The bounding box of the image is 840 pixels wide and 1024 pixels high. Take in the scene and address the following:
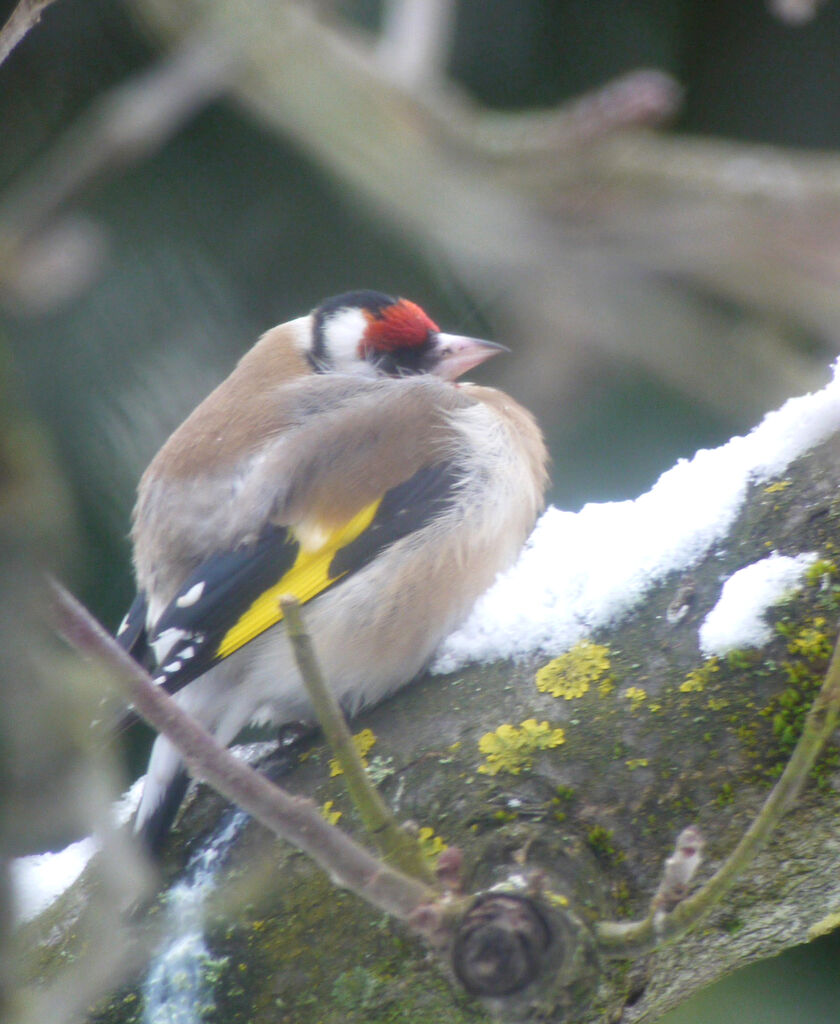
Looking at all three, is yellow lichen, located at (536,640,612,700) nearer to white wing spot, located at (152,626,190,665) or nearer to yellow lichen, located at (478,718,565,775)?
yellow lichen, located at (478,718,565,775)

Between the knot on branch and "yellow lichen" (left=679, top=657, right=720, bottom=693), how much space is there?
18.0 inches

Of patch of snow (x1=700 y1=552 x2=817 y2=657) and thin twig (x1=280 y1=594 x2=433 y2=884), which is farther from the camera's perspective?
patch of snow (x1=700 y1=552 x2=817 y2=657)

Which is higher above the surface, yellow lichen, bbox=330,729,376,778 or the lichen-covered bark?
yellow lichen, bbox=330,729,376,778

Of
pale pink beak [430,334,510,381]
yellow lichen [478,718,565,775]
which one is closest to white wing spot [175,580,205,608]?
yellow lichen [478,718,565,775]

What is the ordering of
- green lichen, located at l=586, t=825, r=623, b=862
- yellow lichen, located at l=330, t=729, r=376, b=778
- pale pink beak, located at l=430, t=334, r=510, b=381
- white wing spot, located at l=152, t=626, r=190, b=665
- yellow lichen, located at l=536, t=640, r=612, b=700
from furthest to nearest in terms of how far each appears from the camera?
pale pink beak, located at l=430, t=334, r=510, b=381
white wing spot, located at l=152, t=626, r=190, b=665
yellow lichen, located at l=330, t=729, r=376, b=778
yellow lichen, located at l=536, t=640, r=612, b=700
green lichen, located at l=586, t=825, r=623, b=862

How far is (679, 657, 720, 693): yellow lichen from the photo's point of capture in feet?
4.88

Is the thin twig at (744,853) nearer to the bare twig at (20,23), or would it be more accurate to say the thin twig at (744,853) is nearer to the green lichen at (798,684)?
the green lichen at (798,684)

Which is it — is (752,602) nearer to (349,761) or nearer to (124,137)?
(349,761)

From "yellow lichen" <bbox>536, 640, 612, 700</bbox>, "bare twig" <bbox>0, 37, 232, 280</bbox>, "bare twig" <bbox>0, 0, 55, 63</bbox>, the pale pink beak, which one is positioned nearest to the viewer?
"bare twig" <bbox>0, 0, 55, 63</bbox>

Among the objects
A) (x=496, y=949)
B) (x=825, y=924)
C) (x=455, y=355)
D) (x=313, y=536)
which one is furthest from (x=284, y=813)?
(x=455, y=355)

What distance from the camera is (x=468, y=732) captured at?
161 centimetres

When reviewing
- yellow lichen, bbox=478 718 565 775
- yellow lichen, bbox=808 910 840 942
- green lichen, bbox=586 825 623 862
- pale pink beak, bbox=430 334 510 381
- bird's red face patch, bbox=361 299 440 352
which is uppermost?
bird's red face patch, bbox=361 299 440 352

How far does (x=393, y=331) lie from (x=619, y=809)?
5.09 ft

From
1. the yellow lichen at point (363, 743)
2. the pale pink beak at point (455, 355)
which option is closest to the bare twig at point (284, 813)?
the yellow lichen at point (363, 743)
